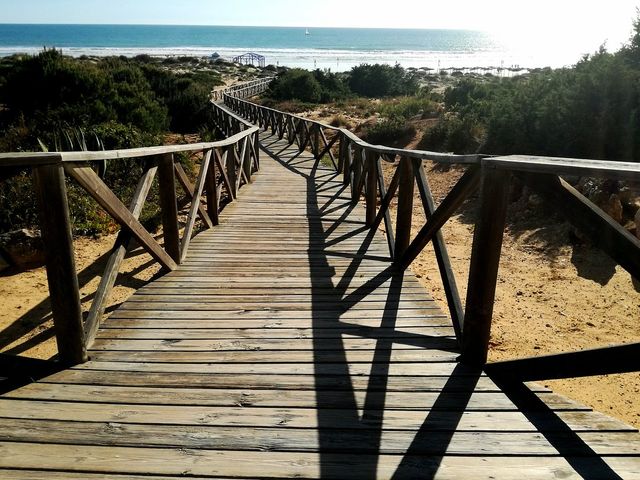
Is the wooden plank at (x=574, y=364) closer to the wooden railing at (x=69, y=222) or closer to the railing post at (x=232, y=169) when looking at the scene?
the wooden railing at (x=69, y=222)

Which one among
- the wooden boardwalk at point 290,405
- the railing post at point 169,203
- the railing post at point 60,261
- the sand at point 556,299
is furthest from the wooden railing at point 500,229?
the railing post at point 60,261

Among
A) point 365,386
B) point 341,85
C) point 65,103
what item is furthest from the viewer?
point 341,85

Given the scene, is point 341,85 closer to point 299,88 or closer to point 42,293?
point 299,88

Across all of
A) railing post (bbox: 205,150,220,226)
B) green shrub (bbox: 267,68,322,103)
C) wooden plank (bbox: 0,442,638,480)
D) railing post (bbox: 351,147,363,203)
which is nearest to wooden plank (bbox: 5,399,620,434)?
wooden plank (bbox: 0,442,638,480)

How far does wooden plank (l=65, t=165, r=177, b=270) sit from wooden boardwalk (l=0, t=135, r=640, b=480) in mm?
455

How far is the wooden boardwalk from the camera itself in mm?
1889

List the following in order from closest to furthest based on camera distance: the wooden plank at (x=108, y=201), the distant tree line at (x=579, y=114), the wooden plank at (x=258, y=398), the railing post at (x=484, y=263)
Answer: the wooden plank at (x=258, y=398) < the railing post at (x=484, y=263) < the wooden plank at (x=108, y=201) < the distant tree line at (x=579, y=114)

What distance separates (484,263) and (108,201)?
2.13 metres

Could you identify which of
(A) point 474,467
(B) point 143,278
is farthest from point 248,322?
(B) point 143,278

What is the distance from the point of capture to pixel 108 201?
286cm

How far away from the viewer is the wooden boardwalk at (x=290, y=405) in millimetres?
1889

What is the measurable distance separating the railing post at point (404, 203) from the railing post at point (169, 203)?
1906 mm

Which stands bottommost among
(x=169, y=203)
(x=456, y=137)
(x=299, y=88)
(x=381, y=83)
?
(x=456, y=137)

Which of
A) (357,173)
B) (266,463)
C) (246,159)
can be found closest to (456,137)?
(246,159)
